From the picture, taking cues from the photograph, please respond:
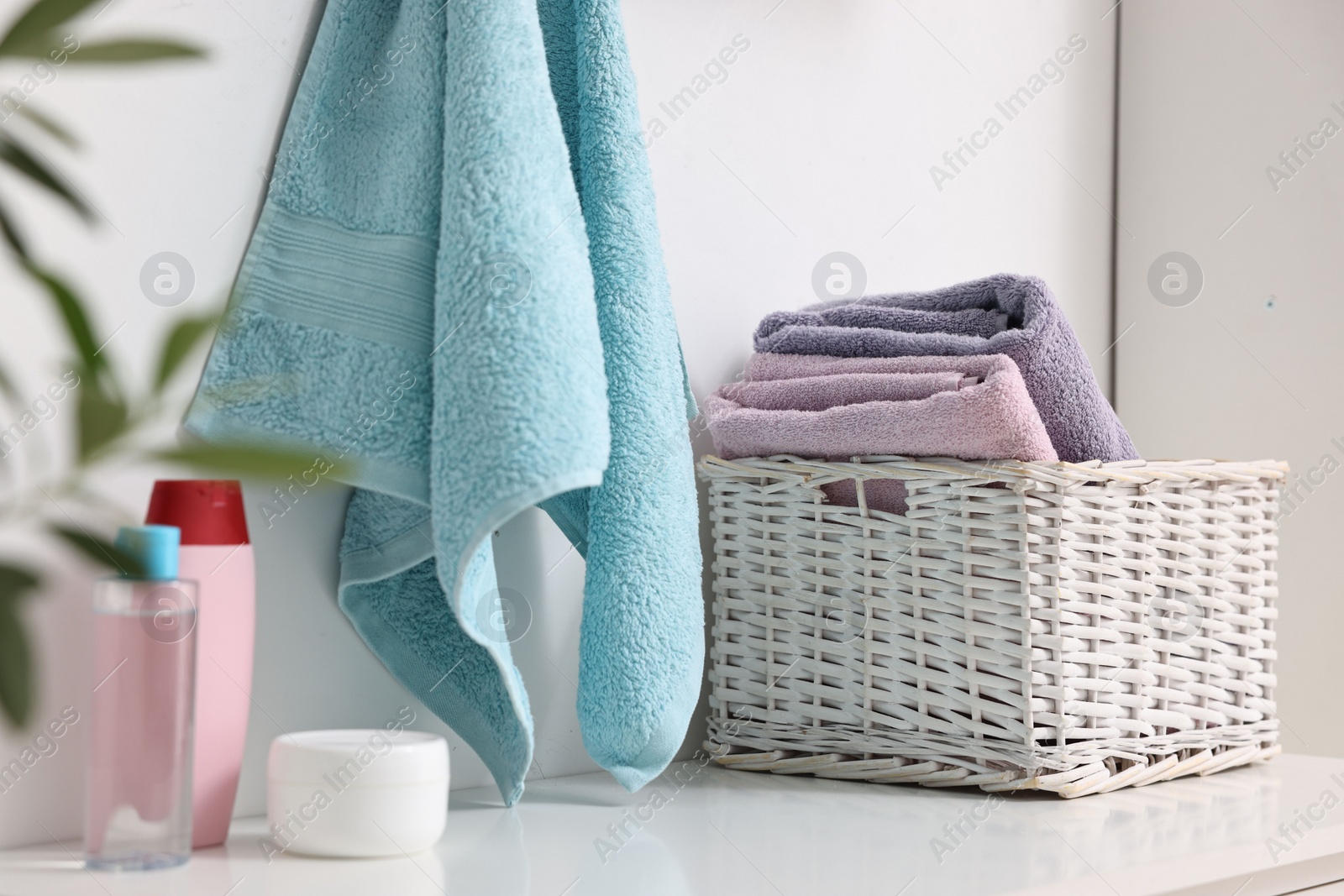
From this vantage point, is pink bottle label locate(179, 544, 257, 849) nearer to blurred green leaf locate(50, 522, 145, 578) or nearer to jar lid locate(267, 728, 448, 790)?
jar lid locate(267, 728, 448, 790)

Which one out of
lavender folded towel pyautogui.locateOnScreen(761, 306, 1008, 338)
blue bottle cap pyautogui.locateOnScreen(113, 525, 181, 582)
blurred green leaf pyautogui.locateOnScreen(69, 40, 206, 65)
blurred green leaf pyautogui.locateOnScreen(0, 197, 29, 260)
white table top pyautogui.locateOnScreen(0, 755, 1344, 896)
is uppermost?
lavender folded towel pyautogui.locateOnScreen(761, 306, 1008, 338)

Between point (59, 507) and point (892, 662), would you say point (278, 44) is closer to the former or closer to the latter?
point (59, 507)

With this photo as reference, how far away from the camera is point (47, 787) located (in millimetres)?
638

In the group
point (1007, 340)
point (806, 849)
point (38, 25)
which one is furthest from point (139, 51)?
point (1007, 340)

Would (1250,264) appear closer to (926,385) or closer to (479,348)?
(926,385)

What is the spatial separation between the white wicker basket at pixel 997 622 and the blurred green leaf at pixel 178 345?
644mm

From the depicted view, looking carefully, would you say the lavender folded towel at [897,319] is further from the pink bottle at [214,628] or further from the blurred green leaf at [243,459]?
the blurred green leaf at [243,459]

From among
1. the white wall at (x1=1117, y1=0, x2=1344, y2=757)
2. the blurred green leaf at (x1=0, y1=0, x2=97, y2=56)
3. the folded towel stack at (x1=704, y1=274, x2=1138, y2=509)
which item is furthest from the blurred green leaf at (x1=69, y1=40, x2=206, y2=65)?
the white wall at (x1=1117, y1=0, x2=1344, y2=757)

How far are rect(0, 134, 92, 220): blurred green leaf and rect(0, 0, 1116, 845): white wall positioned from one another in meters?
0.08

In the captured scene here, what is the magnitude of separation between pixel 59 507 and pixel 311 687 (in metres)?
0.19

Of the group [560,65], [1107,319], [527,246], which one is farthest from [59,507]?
[1107,319]

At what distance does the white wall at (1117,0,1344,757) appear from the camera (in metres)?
1.13

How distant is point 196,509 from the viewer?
641 millimetres

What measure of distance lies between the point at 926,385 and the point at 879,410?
4cm
